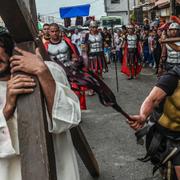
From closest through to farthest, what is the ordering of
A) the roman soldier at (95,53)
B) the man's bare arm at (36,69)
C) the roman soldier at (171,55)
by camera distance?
1. the man's bare arm at (36,69)
2. the roman soldier at (171,55)
3. the roman soldier at (95,53)

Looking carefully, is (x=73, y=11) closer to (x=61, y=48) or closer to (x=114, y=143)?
(x=61, y=48)

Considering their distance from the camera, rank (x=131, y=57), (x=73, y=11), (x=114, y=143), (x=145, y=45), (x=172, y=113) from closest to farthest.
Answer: (x=172, y=113), (x=114, y=143), (x=131, y=57), (x=145, y=45), (x=73, y=11)

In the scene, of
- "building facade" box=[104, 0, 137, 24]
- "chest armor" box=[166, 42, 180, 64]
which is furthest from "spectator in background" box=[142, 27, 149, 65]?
"building facade" box=[104, 0, 137, 24]

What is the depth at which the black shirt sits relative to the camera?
288 centimetres

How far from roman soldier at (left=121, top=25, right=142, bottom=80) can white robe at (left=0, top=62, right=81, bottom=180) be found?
1089 cm

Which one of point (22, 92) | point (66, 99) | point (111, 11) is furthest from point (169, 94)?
point (111, 11)

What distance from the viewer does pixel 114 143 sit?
18.5 ft

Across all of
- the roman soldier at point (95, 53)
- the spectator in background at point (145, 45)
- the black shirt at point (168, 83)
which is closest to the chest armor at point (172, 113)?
the black shirt at point (168, 83)

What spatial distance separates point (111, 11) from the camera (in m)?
70.1

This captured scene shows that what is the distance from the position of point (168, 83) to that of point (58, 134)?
1.06 m

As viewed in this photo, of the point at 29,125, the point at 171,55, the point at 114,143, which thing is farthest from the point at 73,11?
the point at 29,125

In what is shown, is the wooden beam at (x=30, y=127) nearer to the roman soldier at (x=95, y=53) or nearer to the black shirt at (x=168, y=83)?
the black shirt at (x=168, y=83)

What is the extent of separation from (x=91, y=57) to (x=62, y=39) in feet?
15.4

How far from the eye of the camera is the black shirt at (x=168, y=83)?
9.46 feet
